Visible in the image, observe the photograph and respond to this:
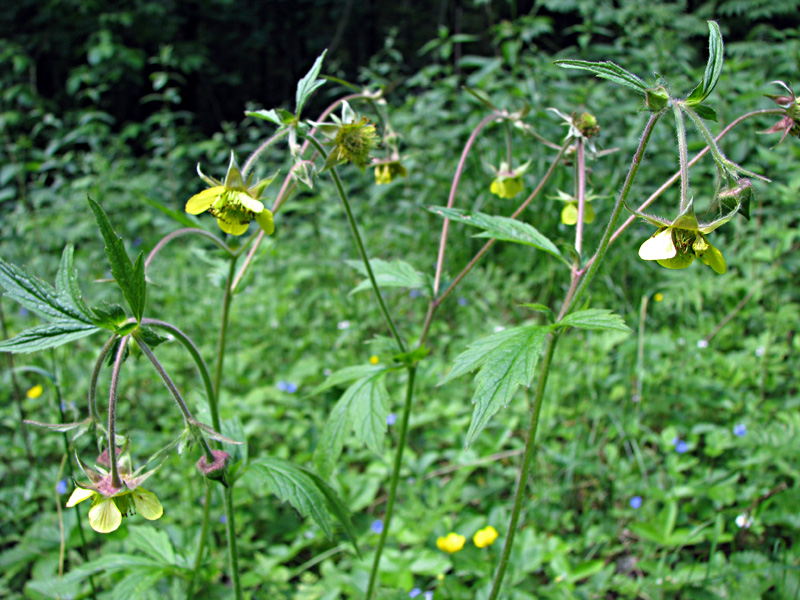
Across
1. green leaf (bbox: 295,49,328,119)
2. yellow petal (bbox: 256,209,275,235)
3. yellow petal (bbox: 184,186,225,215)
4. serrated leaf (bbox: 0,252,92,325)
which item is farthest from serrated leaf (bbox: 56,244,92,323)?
green leaf (bbox: 295,49,328,119)

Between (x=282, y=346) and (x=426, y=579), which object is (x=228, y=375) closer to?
(x=282, y=346)

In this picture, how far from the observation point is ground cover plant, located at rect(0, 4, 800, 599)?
0.95 m

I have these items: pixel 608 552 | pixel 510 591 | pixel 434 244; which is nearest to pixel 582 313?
pixel 510 591

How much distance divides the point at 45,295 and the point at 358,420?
0.73m

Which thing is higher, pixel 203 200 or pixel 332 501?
pixel 203 200

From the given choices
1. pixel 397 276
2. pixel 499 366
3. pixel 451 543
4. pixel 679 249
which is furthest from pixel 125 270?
pixel 451 543

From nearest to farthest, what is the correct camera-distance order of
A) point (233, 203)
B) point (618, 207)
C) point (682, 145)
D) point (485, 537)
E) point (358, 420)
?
point (682, 145) < point (618, 207) < point (233, 203) < point (358, 420) < point (485, 537)

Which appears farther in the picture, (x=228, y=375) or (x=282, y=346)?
(x=282, y=346)

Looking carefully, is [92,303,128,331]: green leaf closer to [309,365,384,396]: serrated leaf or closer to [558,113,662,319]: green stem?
[309,365,384,396]: serrated leaf

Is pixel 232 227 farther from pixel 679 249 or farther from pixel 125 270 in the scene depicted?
pixel 679 249

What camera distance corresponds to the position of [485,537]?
179cm

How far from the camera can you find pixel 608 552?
1906 millimetres

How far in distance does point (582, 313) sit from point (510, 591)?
1.12 metres

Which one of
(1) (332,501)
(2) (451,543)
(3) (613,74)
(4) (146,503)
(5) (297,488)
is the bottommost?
(2) (451,543)
